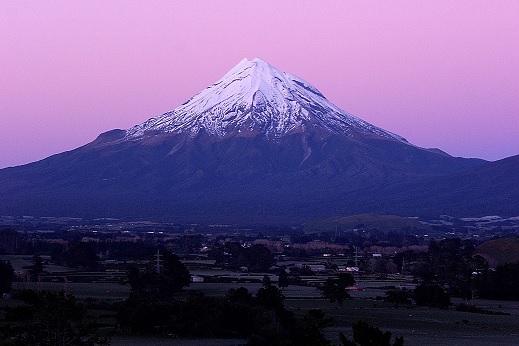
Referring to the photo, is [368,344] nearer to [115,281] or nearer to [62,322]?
[62,322]

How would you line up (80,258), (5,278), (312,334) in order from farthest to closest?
1. (80,258)
2. (5,278)
3. (312,334)

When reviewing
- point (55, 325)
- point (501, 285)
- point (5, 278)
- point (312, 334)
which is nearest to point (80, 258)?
point (5, 278)

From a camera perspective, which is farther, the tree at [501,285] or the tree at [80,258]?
the tree at [80,258]

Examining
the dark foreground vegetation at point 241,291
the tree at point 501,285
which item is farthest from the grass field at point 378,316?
the tree at point 501,285

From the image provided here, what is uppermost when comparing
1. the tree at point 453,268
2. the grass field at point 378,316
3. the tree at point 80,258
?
the tree at point 80,258

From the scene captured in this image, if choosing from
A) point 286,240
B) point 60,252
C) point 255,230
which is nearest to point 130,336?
point 60,252

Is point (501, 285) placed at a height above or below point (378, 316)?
above

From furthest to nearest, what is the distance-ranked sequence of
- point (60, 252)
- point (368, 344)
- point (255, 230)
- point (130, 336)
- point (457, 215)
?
point (457, 215) < point (255, 230) < point (60, 252) < point (130, 336) < point (368, 344)

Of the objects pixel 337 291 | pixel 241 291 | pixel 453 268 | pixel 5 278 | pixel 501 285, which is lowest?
pixel 501 285

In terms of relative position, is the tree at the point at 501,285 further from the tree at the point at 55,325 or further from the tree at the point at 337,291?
the tree at the point at 55,325

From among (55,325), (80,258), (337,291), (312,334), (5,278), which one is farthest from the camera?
(80,258)

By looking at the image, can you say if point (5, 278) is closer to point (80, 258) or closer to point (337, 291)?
point (337, 291)
